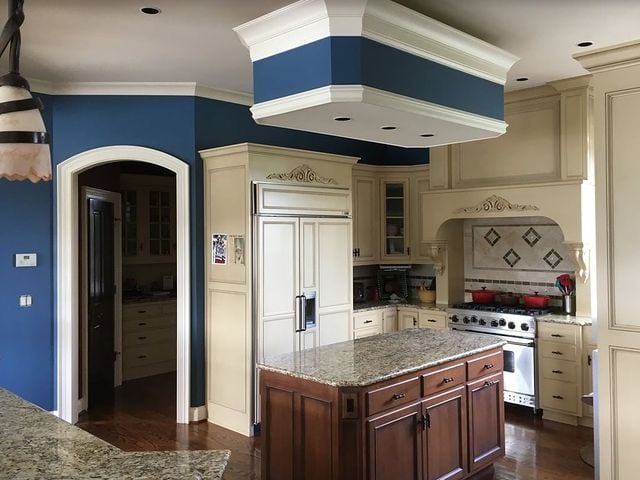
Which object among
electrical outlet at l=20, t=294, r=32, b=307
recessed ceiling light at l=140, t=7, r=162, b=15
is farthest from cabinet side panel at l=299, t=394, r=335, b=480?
electrical outlet at l=20, t=294, r=32, b=307

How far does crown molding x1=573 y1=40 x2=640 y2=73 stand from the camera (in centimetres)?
298

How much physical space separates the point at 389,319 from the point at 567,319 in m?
1.93

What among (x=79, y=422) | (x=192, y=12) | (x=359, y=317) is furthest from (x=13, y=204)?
(x=359, y=317)

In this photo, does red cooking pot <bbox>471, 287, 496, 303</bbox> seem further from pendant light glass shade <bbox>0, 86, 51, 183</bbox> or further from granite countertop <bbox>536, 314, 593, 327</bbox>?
pendant light glass shade <bbox>0, 86, 51, 183</bbox>

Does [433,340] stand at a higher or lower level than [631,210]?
lower

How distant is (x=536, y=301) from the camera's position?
5484 mm

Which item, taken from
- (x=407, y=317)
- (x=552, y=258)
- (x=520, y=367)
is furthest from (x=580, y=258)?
(x=407, y=317)

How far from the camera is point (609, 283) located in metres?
3.10

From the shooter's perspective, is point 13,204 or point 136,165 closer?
point 13,204

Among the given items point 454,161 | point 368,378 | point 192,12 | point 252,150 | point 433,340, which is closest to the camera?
point 368,378

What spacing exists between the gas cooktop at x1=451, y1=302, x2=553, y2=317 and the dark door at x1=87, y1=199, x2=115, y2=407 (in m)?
3.65

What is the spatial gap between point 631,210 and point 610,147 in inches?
14.1

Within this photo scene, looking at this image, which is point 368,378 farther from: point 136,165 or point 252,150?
point 136,165

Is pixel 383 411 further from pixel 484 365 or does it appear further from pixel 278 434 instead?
pixel 484 365
